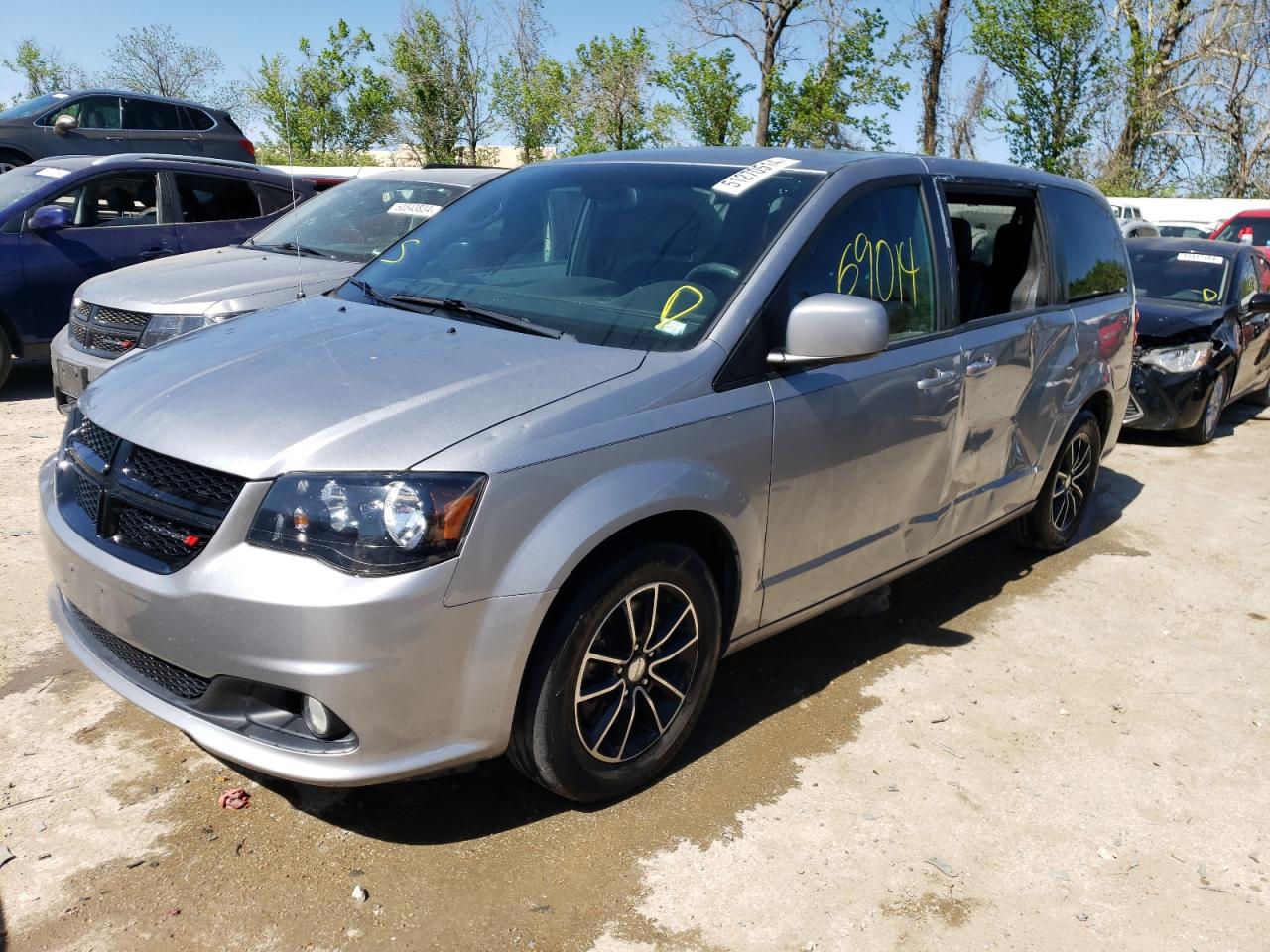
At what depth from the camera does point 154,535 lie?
274cm

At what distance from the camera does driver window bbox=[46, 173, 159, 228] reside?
8195 mm

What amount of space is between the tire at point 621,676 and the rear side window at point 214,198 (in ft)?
22.7

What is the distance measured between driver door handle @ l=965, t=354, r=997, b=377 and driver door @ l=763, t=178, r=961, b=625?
3.6 inches

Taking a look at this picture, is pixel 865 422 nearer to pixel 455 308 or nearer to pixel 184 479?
pixel 455 308

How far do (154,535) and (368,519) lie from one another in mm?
625

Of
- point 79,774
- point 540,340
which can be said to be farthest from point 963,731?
point 79,774

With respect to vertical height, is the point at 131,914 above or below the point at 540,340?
below

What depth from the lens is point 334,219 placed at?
743cm

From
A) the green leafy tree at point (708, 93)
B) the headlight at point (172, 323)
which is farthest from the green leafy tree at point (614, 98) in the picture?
the headlight at point (172, 323)

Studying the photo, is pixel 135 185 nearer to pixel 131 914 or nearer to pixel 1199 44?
pixel 131 914

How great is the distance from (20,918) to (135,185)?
23.2ft

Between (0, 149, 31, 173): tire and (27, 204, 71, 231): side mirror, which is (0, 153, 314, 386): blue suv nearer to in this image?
(27, 204, 71, 231): side mirror

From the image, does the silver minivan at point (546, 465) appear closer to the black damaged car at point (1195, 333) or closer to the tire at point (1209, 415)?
the black damaged car at point (1195, 333)

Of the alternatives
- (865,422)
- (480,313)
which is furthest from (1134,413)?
(480,313)
